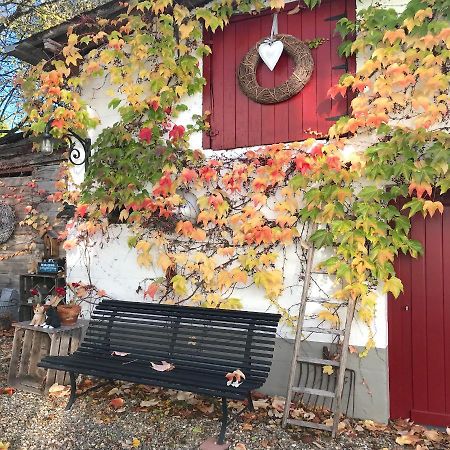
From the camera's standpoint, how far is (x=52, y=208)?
22.8 feet

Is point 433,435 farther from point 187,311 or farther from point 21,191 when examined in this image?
point 21,191

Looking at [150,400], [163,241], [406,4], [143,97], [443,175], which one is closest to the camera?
[443,175]

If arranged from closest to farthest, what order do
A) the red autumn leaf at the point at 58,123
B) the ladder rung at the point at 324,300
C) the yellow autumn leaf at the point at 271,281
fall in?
the ladder rung at the point at 324,300 → the yellow autumn leaf at the point at 271,281 → the red autumn leaf at the point at 58,123

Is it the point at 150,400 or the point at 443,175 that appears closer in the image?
the point at 443,175

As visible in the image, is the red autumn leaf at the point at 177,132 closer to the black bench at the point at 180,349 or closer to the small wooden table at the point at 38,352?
the black bench at the point at 180,349

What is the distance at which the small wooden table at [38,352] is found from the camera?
168 inches

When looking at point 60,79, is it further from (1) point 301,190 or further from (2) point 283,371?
(2) point 283,371

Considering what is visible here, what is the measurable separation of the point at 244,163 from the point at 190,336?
6.06 ft

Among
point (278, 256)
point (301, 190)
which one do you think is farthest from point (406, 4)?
point (278, 256)

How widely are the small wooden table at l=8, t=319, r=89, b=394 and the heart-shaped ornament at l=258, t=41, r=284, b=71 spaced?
3.42 metres

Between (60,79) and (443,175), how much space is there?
168 inches

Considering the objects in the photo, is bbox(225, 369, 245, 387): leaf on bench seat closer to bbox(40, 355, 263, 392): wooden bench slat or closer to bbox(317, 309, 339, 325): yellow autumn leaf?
bbox(40, 355, 263, 392): wooden bench slat

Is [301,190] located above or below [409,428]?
above

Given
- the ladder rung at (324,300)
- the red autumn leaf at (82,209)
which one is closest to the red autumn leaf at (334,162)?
the ladder rung at (324,300)
